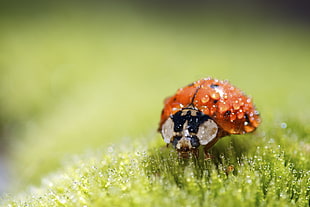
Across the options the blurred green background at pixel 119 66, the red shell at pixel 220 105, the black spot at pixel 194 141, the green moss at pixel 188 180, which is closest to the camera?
the green moss at pixel 188 180

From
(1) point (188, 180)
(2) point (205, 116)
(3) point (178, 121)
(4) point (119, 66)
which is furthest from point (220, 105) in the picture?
(4) point (119, 66)

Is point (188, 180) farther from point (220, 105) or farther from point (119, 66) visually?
point (119, 66)

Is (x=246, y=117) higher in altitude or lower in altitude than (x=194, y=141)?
higher

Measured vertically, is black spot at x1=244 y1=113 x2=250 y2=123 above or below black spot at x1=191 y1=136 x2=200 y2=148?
above

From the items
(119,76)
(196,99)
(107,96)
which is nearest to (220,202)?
(196,99)

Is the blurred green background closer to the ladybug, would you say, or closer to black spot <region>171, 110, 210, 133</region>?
the ladybug

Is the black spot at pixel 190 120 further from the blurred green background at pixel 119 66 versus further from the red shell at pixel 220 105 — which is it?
the blurred green background at pixel 119 66

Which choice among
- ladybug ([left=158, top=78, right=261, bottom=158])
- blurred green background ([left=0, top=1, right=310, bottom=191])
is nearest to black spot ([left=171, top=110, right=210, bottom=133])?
ladybug ([left=158, top=78, right=261, bottom=158])

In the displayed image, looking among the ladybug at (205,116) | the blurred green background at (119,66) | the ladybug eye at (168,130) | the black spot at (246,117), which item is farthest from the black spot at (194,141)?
the blurred green background at (119,66)
